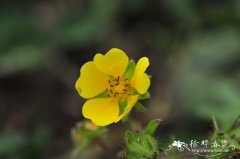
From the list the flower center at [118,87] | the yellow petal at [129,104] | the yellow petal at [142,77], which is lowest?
the yellow petal at [129,104]

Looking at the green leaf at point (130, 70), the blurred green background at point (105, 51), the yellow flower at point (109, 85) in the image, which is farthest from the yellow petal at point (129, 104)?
the blurred green background at point (105, 51)

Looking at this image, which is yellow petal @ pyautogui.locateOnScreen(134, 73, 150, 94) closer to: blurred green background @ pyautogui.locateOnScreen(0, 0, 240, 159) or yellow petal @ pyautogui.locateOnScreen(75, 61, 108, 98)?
yellow petal @ pyautogui.locateOnScreen(75, 61, 108, 98)

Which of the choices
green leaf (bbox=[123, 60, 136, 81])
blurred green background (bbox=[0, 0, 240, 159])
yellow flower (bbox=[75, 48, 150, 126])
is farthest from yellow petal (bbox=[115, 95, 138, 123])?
blurred green background (bbox=[0, 0, 240, 159])

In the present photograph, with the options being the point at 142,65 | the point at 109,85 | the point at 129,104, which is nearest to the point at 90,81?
the point at 109,85

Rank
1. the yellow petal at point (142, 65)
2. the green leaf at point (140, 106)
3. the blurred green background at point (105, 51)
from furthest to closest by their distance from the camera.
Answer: the blurred green background at point (105, 51) < the green leaf at point (140, 106) < the yellow petal at point (142, 65)

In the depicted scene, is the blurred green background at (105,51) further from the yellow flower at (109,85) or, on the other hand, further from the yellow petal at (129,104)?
the yellow petal at (129,104)

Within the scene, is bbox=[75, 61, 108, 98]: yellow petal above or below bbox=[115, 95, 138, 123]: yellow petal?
above
